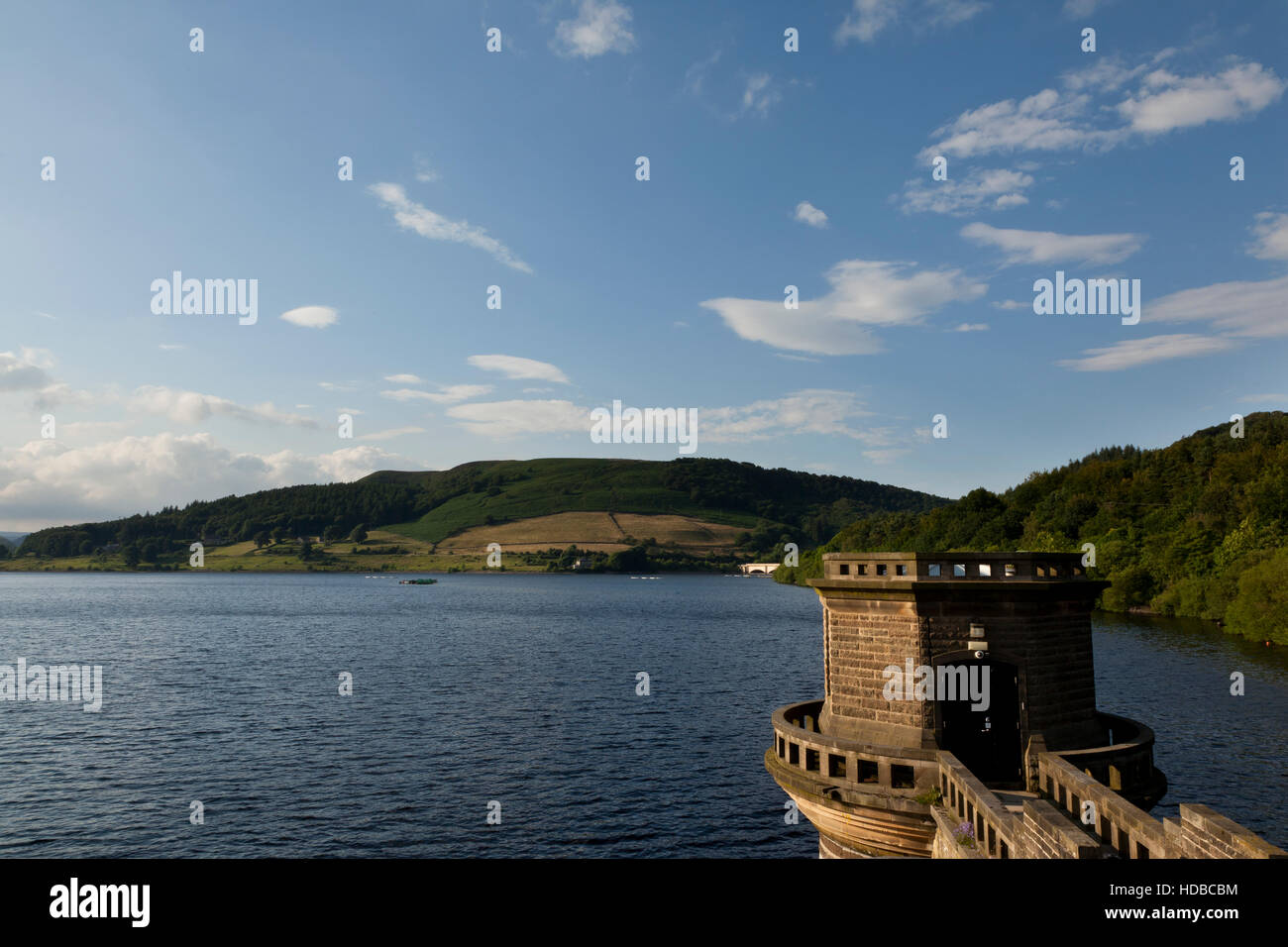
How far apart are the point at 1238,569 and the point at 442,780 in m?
91.1

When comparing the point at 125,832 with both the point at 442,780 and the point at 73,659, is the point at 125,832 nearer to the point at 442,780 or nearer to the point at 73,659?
the point at 442,780

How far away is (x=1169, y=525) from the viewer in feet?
404

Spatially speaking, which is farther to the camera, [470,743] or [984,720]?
[470,743]

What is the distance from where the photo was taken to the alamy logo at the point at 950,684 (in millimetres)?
21031

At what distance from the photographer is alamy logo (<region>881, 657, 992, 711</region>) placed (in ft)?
69.0

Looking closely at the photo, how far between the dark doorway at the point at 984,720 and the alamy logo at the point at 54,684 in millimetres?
56496

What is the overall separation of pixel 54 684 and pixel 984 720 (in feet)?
237

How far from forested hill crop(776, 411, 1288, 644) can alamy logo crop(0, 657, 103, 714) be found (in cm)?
9944
